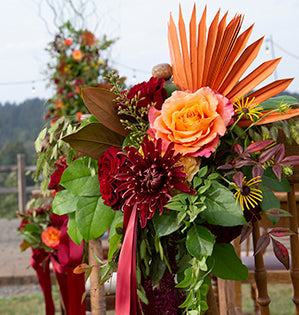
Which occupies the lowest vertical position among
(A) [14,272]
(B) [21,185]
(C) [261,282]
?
(A) [14,272]

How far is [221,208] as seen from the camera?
1.55 ft

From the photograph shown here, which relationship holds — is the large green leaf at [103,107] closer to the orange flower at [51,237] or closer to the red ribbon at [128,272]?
the red ribbon at [128,272]

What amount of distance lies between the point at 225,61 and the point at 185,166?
168mm

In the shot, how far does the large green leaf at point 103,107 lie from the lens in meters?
0.54

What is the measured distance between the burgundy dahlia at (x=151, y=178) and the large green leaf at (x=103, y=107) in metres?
0.08

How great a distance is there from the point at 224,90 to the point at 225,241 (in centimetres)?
22

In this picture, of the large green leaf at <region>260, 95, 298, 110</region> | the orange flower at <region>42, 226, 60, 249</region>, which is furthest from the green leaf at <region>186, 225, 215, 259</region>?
the orange flower at <region>42, 226, 60, 249</region>

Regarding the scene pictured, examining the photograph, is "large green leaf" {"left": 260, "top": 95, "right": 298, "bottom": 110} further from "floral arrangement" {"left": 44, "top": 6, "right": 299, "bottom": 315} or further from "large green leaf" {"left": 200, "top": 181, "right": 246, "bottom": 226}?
"large green leaf" {"left": 200, "top": 181, "right": 246, "bottom": 226}

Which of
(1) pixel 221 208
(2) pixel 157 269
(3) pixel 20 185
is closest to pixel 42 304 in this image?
(2) pixel 157 269

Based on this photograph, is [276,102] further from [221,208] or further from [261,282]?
[261,282]

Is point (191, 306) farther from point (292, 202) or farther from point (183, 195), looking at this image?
point (292, 202)

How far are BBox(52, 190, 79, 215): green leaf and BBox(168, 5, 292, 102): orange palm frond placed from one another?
0.27 meters

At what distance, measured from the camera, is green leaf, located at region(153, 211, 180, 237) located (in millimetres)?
482

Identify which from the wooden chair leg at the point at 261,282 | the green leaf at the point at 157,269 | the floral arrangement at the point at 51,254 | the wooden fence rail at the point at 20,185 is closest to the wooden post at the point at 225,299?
the wooden chair leg at the point at 261,282
